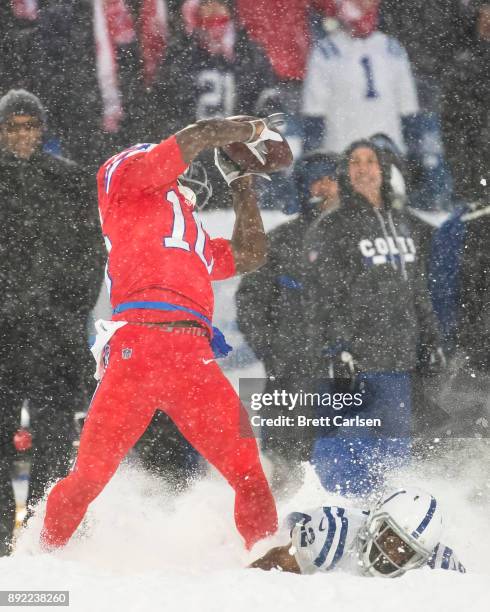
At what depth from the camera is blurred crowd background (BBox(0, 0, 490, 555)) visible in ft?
15.5

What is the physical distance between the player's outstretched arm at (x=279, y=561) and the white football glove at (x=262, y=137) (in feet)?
5.11

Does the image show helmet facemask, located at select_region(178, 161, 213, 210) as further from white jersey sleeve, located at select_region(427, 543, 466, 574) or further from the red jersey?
white jersey sleeve, located at select_region(427, 543, 466, 574)

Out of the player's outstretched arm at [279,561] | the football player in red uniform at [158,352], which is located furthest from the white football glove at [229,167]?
the player's outstretched arm at [279,561]

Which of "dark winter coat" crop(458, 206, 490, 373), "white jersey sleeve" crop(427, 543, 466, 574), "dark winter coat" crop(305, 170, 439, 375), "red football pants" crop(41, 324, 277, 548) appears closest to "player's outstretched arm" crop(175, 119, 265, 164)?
"red football pants" crop(41, 324, 277, 548)

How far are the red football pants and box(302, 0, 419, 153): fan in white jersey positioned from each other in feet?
6.43

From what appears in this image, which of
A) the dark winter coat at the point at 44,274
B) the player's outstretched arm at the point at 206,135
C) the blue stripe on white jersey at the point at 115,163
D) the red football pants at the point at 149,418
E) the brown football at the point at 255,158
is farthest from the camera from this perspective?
the dark winter coat at the point at 44,274

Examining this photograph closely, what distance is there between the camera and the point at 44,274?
15.4 feet

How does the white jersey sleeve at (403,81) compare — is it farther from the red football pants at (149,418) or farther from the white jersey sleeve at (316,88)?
the red football pants at (149,418)

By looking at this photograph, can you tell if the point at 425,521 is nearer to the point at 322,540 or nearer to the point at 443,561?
the point at 443,561

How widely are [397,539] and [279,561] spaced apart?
426 millimetres

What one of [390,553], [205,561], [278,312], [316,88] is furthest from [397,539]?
[316,88]

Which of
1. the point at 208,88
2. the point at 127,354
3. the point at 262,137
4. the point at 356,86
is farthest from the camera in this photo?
the point at 356,86

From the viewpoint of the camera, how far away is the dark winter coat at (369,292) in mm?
4910

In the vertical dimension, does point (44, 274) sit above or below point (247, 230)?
above
